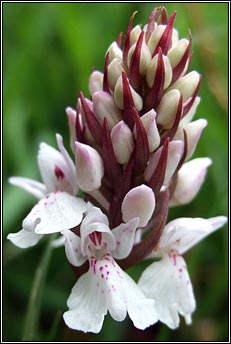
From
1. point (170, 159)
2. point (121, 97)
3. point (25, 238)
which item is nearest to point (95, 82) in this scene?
point (121, 97)

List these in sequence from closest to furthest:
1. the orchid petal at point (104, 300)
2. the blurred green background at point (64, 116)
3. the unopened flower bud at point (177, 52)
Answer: the orchid petal at point (104, 300), the unopened flower bud at point (177, 52), the blurred green background at point (64, 116)

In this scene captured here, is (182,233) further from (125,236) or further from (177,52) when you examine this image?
(177,52)

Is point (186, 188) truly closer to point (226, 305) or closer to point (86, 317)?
point (86, 317)

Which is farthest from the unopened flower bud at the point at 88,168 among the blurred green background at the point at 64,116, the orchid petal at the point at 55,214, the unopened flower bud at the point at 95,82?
the blurred green background at the point at 64,116

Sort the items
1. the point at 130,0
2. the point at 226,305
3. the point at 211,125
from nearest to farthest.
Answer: the point at 226,305 → the point at 211,125 → the point at 130,0

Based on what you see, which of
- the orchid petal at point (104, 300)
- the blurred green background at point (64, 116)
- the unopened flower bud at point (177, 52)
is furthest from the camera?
the blurred green background at point (64, 116)

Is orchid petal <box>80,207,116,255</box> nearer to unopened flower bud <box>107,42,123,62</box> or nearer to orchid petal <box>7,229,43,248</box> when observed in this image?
orchid petal <box>7,229,43,248</box>

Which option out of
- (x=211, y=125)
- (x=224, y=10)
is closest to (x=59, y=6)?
(x=224, y=10)

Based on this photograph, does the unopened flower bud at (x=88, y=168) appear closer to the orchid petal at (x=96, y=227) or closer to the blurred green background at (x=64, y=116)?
the orchid petal at (x=96, y=227)
